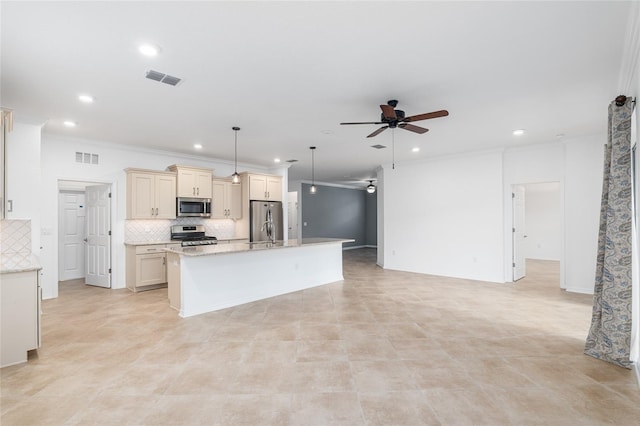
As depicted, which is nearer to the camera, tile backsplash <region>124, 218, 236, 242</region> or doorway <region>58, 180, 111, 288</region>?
doorway <region>58, 180, 111, 288</region>

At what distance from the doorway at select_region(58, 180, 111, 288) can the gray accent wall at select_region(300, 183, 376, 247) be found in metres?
6.36

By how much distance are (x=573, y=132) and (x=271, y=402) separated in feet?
20.3

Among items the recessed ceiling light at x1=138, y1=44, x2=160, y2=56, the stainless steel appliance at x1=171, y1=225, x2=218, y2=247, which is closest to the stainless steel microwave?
the stainless steel appliance at x1=171, y1=225, x2=218, y2=247

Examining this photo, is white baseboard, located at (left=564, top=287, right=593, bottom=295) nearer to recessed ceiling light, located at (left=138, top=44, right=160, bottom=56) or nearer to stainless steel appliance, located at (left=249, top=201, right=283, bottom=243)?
stainless steel appliance, located at (left=249, top=201, right=283, bottom=243)

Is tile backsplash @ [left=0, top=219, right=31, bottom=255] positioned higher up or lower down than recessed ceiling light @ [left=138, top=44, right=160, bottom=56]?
lower down

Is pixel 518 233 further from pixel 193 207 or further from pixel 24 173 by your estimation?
pixel 24 173

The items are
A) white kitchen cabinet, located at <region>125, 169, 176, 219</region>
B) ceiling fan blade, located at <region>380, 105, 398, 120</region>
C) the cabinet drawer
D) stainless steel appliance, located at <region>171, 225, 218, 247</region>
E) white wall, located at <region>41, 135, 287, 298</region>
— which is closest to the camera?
ceiling fan blade, located at <region>380, 105, 398, 120</region>

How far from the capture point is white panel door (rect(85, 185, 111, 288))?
5.89 metres

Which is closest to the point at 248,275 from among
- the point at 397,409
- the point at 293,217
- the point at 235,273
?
the point at 235,273

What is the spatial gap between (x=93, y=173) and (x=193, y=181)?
1.73 meters

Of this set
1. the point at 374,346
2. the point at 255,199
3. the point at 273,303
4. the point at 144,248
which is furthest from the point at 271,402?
the point at 255,199

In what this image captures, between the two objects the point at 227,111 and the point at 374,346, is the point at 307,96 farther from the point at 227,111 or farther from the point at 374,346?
the point at 374,346

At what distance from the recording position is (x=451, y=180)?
22.9ft

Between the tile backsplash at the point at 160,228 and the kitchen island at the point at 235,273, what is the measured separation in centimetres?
195
